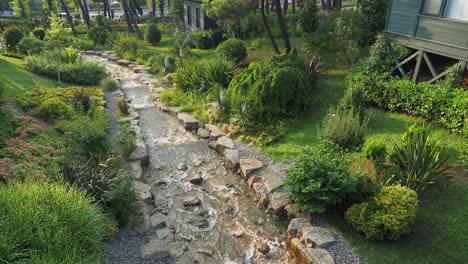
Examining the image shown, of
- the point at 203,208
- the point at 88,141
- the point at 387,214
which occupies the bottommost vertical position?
the point at 203,208

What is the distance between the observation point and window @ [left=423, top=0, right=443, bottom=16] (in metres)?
9.38

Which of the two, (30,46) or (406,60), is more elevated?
(406,60)

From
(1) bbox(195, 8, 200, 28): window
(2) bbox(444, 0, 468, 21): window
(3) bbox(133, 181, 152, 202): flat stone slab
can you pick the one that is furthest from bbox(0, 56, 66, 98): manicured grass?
(1) bbox(195, 8, 200, 28): window

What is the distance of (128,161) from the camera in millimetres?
8336

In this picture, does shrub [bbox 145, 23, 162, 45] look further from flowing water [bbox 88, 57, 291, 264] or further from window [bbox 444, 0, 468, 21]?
window [bbox 444, 0, 468, 21]

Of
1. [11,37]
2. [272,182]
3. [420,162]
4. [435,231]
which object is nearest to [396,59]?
[420,162]

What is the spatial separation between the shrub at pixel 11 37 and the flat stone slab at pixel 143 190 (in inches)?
602

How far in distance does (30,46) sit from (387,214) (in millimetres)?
18469

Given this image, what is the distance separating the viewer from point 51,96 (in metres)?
10.5

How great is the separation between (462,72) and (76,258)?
373 inches

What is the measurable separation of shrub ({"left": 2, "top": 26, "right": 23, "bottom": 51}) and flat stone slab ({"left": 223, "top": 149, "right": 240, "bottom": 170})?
50.1 feet

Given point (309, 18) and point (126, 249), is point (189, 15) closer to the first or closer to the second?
point (309, 18)

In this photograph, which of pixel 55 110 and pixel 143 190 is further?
pixel 55 110

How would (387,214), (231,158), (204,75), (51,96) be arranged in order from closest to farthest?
1. (387,214)
2. (231,158)
3. (51,96)
4. (204,75)
